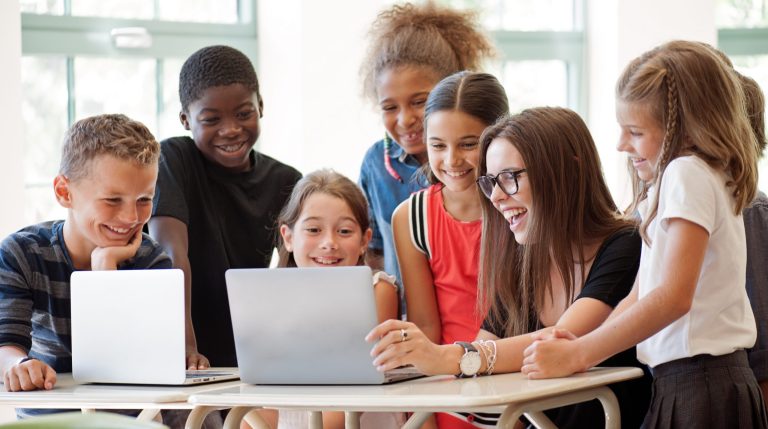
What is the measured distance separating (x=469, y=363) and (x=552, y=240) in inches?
14.3

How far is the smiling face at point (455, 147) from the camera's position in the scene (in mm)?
2465

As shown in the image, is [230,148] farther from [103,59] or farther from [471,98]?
[103,59]

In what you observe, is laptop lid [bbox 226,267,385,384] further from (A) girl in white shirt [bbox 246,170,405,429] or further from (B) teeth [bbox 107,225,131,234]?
(A) girl in white shirt [bbox 246,170,405,429]

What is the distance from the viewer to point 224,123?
280 centimetres

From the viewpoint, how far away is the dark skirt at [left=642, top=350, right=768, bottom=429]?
1.83 metres

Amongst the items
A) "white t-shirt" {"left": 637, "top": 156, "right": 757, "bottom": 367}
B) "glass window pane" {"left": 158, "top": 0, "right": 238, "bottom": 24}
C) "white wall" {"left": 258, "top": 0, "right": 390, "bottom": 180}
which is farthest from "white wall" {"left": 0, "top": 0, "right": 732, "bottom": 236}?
"white t-shirt" {"left": 637, "top": 156, "right": 757, "bottom": 367}

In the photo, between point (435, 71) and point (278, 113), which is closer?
point (435, 71)

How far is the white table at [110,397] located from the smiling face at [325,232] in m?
0.68

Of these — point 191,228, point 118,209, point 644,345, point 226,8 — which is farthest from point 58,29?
point 644,345

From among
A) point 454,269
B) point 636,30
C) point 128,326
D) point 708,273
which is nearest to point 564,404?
point 708,273

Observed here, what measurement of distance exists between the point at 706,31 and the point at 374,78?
244cm

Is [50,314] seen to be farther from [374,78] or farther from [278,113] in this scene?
[278,113]

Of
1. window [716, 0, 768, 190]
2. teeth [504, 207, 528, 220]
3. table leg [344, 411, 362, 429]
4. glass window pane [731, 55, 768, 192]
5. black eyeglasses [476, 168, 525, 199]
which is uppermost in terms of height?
window [716, 0, 768, 190]

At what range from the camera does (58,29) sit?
4008 millimetres
